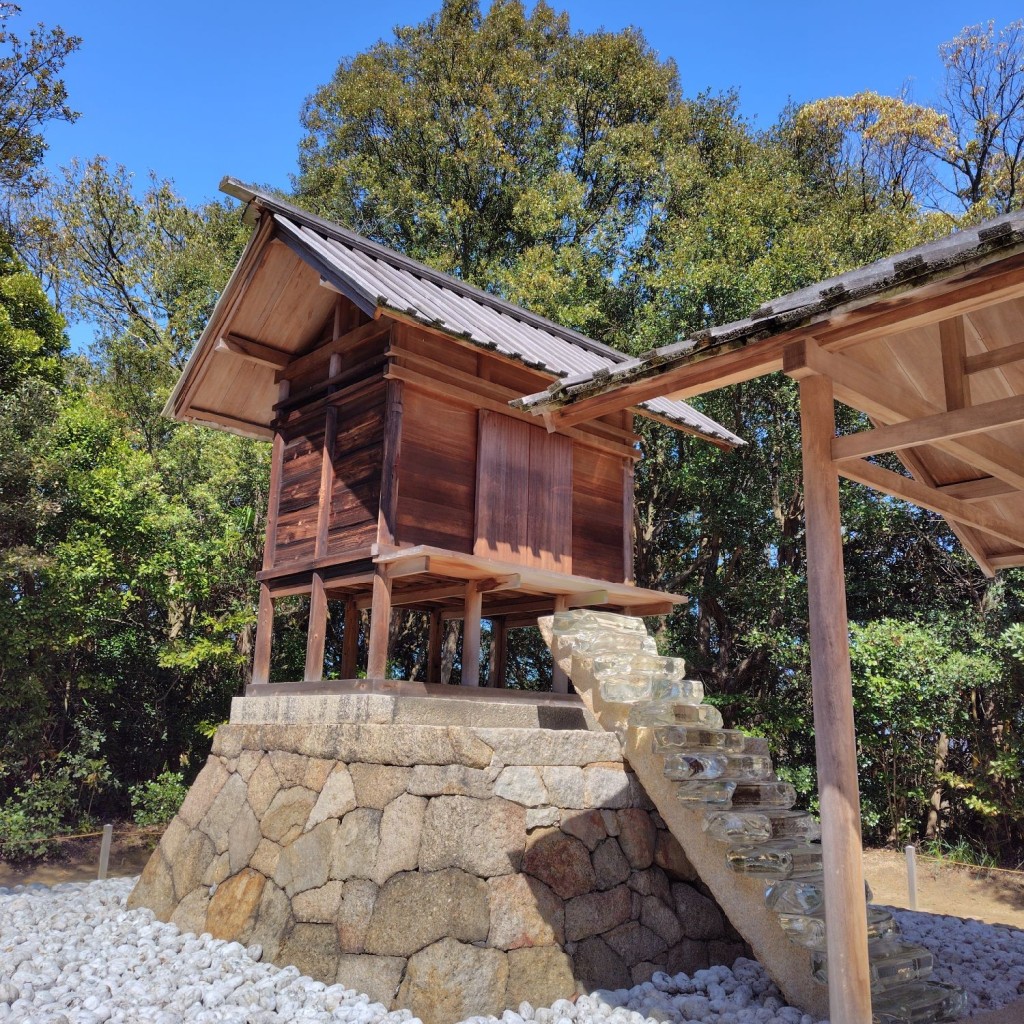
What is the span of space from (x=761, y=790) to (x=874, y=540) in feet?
35.2

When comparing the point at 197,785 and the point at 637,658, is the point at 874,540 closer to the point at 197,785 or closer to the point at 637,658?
the point at 637,658

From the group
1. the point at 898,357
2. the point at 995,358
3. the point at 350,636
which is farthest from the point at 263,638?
the point at 995,358

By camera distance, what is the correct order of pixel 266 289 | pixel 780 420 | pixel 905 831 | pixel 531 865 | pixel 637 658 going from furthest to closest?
pixel 780 420 → pixel 905 831 → pixel 266 289 → pixel 637 658 → pixel 531 865

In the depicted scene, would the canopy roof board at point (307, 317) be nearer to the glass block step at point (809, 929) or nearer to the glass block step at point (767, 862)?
the glass block step at point (767, 862)

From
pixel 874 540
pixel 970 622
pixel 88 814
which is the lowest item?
pixel 88 814

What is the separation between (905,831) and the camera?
13.2 metres

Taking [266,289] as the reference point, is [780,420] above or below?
above

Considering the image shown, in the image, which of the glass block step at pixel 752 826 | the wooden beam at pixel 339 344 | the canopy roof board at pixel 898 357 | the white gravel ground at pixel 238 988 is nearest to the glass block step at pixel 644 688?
the glass block step at pixel 752 826

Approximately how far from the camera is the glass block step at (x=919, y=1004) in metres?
4.86

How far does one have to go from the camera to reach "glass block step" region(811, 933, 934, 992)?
16.7ft

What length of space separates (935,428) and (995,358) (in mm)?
880

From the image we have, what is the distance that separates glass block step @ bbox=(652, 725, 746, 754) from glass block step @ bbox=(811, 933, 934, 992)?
1.59 metres

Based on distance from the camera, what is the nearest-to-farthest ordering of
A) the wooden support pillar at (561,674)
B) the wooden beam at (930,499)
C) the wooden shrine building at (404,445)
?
1. the wooden beam at (930,499)
2. the wooden shrine building at (404,445)
3. the wooden support pillar at (561,674)

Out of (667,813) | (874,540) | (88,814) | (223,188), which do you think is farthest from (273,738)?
(874,540)
